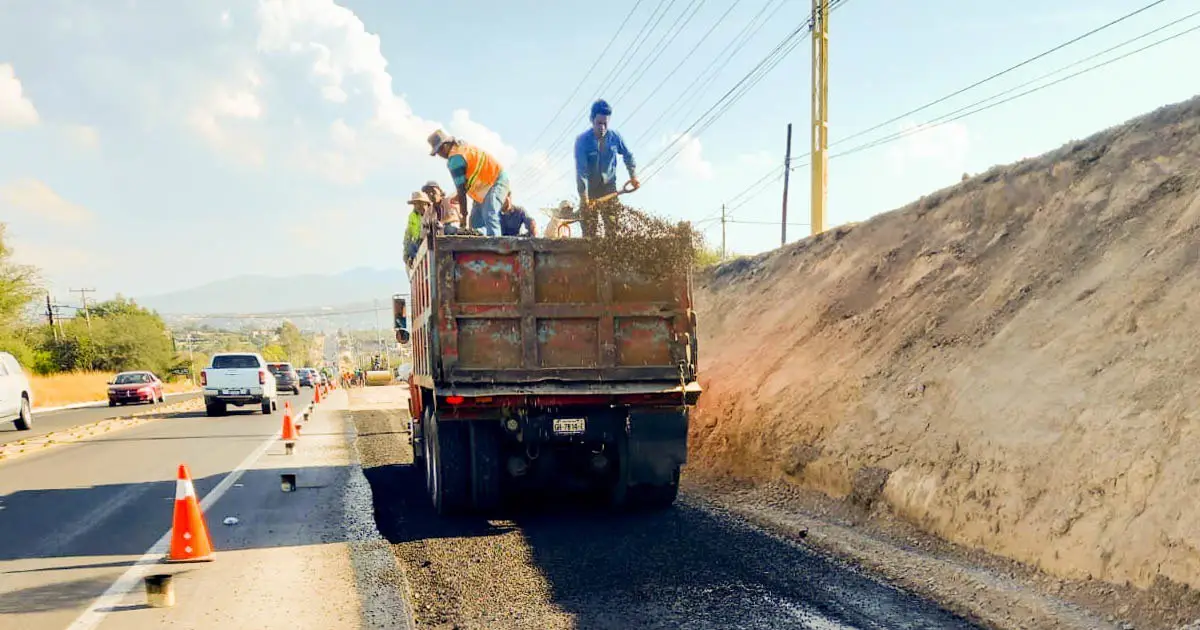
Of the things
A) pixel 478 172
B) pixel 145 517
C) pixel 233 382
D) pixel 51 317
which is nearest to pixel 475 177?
pixel 478 172

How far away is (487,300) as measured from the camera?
7.59 m

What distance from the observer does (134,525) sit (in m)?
8.11

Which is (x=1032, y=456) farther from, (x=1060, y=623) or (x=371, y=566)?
(x=371, y=566)

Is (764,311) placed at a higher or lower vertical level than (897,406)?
higher

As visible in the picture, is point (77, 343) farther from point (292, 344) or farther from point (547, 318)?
point (292, 344)

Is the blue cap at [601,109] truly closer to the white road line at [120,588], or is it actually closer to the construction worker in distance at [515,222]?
the construction worker in distance at [515,222]

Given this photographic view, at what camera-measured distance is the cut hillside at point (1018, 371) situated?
226 inches

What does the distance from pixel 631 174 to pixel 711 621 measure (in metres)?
5.38

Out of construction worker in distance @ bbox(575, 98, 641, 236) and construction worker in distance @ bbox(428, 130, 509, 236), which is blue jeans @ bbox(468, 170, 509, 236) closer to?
construction worker in distance @ bbox(428, 130, 509, 236)

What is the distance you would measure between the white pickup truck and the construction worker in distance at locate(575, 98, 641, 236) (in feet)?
64.9

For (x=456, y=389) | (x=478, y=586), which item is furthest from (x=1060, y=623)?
(x=456, y=389)

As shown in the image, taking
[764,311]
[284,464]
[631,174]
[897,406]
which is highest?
[631,174]

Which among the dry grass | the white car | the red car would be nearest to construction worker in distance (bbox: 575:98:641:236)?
the white car

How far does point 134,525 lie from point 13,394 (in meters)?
15.1
